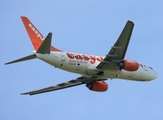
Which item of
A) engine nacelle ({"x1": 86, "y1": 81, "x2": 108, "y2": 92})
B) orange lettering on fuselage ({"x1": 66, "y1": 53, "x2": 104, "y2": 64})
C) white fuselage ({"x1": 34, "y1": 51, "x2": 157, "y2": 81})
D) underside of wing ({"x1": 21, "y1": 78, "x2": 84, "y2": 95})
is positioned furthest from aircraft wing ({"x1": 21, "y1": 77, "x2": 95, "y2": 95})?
orange lettering on fuselage ({"x1": 66, "y1": 53, "x2": 104, "y2": 64})

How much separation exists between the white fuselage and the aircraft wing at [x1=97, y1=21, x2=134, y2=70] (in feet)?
3.64

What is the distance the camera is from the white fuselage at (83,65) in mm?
60594

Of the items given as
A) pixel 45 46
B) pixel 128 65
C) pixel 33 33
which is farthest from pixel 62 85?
pixel 45 46

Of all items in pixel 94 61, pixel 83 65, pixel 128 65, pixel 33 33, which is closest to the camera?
pixel 128 65

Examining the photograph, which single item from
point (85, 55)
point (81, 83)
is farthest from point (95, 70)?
point (81, 83)

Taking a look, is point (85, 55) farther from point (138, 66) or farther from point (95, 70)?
point (138, 66)

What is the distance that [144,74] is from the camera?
6688cm

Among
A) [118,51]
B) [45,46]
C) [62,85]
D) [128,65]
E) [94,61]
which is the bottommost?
[62,85]

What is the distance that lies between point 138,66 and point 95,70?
525 cm

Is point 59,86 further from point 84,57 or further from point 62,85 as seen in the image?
point 84,57

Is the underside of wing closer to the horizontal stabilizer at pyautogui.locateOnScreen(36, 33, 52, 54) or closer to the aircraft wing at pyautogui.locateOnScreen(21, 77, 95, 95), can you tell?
the aircraft wing at pyautogui.locateOnScreen(21, 77, 95, 95)

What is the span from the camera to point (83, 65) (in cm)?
6228

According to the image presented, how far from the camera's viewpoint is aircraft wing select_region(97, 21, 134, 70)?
57156 millimetres

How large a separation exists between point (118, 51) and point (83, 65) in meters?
4.95
